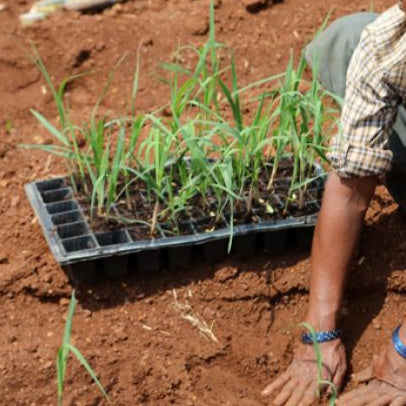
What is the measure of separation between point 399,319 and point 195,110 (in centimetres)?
114

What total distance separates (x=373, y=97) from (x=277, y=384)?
75 cm

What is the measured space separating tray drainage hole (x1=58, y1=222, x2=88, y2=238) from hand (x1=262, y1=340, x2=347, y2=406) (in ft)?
2.17

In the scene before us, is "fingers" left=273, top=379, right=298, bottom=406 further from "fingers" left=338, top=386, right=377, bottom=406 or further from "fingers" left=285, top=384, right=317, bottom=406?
"fingers" left=338, top=386, right=377, bottom=406

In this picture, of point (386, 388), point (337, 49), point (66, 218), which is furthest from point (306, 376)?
point (337, 49)

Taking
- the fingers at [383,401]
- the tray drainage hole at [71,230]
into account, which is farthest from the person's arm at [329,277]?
the tray drainage hole at [71,230]

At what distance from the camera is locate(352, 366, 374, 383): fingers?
240 cm

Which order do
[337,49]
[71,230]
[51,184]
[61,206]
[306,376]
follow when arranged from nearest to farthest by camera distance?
[306,376] < [71,230] < [61,206] < [51,184] < [337,49]

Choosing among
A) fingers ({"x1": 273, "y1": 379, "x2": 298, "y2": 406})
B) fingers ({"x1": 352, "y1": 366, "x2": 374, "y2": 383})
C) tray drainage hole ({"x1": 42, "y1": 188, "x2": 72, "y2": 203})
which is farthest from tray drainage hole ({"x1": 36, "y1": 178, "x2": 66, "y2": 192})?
fingers ({"x1": 352, "y1": 366, "x2": 374, "y2": 383})

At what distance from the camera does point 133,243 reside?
98.1 inches

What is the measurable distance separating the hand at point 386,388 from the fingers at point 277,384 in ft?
0.47

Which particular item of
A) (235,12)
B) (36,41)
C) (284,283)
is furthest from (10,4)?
(284,283)

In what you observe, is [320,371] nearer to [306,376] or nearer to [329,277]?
[306,376]

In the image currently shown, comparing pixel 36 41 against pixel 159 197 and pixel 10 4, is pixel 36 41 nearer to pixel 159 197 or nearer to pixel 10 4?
pixel 10 4

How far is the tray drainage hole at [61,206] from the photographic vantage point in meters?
2.69
